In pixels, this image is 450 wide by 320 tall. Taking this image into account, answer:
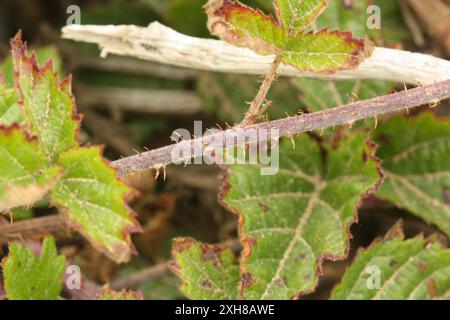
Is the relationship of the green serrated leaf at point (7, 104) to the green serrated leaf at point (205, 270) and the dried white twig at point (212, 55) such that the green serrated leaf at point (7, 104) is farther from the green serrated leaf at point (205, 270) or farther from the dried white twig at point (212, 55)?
the green serrated leaf at point (205, 270)

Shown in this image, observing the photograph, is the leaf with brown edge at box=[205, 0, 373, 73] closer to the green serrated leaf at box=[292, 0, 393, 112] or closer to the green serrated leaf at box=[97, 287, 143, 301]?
the green serrated leaf at box=[292, 0, 393, 112]

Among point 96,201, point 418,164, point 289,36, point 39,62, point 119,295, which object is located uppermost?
point 39,62

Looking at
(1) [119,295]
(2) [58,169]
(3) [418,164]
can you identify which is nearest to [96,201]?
(2) [58,169]

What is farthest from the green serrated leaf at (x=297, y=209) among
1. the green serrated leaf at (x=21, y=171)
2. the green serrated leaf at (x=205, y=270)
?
the green serrated leaf at (x=21, y=171)

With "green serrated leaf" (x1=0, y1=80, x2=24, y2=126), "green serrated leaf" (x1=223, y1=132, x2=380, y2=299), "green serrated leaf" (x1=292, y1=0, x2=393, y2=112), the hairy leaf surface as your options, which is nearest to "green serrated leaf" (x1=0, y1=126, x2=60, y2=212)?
"green serrated leaf" (x1=0, y1=80, x2=24, y2=126)

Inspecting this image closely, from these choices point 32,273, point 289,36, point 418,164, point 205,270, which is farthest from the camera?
point 418,164

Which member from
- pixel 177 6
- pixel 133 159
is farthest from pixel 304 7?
pixel 177 6

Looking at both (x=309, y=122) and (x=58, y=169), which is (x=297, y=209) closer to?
(x=309, y=122)
